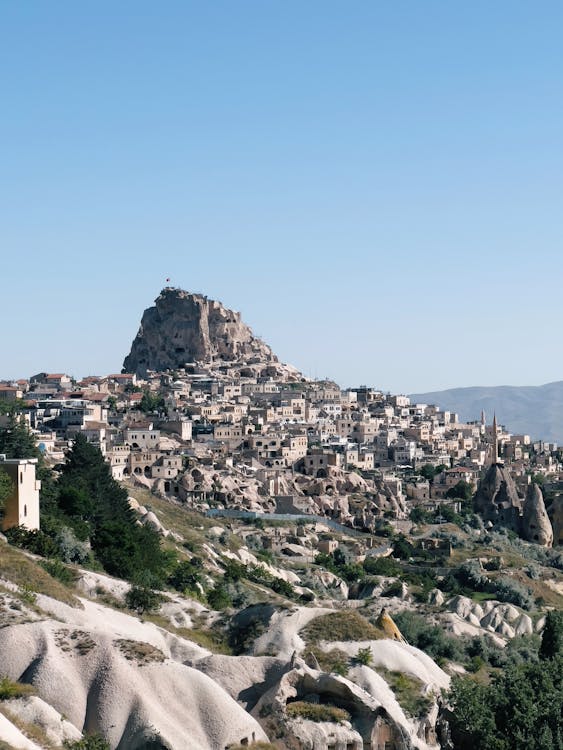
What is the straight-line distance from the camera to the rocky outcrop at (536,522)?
103188mm

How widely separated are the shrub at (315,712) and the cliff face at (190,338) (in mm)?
138192

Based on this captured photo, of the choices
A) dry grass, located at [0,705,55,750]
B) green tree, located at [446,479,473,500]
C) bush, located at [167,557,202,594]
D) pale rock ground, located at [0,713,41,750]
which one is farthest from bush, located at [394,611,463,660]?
green tree, located at [446,479,473,500]

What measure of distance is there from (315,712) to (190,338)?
5657 inches

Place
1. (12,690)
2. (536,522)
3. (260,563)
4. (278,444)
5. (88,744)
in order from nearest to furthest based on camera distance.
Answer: (88,744) < (12,690) < (260,563) < (536,522) < (278,444)

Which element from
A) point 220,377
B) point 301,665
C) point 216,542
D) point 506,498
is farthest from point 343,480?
point 301,665

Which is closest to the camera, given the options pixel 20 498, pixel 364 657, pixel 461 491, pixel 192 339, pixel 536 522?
pixel 364 657

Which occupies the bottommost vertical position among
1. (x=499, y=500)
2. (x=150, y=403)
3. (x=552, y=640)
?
(x=552, y=640)

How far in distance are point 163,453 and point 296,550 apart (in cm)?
1953

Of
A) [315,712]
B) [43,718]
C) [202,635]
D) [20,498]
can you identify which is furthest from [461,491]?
[43,718]

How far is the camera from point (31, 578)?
38.6m

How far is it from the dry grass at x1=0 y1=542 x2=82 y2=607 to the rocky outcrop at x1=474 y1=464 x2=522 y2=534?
7022 cm

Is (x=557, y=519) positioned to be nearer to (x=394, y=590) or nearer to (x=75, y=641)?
(x=394, y=590)

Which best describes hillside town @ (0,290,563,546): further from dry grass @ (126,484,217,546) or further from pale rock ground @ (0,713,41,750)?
pale rock ground @ (0,713,41,750)

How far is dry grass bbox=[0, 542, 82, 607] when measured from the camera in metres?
38.0
